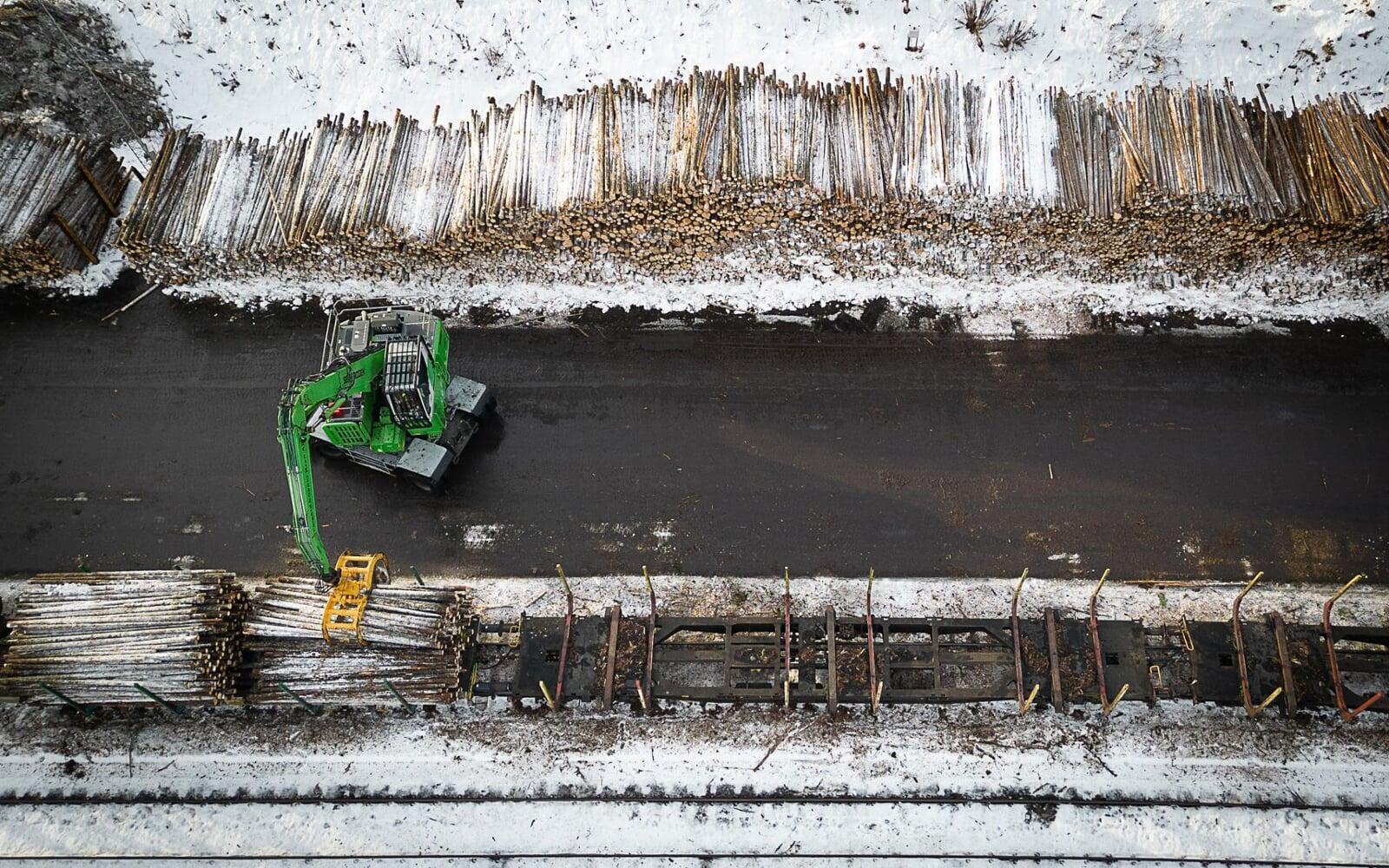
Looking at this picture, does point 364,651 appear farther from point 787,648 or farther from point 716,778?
point 787,648

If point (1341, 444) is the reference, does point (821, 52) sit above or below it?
above

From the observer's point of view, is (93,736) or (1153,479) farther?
(1153,479)

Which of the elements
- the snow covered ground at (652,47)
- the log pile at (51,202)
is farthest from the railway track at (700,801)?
the snow covered ground at (652,47)

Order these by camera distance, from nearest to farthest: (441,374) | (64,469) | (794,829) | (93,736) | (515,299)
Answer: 1. (794,829)
2. (93,736)
3. (441,374)
4. (64,469)
5. (515,299)

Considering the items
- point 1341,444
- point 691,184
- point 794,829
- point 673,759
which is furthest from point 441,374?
point 1341,444

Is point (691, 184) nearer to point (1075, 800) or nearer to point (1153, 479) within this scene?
point (1153, 479)

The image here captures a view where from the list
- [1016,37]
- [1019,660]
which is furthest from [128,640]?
[1016,37]
